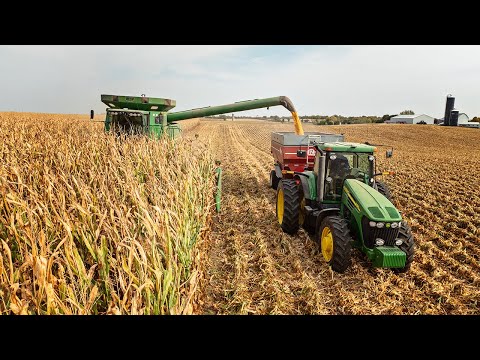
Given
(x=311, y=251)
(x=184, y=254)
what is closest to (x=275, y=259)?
(x=311, y=251)

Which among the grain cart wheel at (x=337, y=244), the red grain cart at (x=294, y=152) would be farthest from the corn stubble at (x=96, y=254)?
the red grain cart at (x=294, y=152)

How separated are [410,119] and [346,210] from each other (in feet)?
233

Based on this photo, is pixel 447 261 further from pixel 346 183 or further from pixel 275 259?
pixel 275 259

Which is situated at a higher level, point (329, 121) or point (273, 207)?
point (329, 121)

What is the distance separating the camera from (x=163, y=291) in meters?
2.31

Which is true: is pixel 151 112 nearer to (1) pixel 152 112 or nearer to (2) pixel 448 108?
(1) pixel 152 112


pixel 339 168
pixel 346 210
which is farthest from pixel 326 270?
pixel 339 168

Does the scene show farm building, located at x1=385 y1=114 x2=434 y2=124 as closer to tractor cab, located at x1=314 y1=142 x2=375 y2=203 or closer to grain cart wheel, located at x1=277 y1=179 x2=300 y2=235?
tractor cab, located at x1=314 y1=142 x2=375 y2=203

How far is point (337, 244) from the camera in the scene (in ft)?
14.4

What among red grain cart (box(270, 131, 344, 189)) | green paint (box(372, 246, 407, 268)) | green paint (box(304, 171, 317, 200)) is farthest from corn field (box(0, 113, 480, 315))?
red grain cart (box(270, 131, 344, 189))

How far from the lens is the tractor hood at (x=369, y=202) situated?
172 inches

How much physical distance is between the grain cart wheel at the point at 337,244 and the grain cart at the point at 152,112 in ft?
14.4
